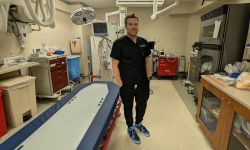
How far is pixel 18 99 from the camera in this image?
2.36 meters

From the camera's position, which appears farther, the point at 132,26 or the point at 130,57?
the point at 130,57

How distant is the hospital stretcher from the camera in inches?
42.0

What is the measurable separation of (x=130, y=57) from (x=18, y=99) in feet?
5.99

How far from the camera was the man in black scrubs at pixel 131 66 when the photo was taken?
1.78m

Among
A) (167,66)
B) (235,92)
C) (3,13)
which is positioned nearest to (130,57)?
(235,92)

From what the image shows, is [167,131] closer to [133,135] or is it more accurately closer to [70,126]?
[133,135]

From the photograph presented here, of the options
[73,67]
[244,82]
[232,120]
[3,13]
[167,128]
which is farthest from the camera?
[73,67]

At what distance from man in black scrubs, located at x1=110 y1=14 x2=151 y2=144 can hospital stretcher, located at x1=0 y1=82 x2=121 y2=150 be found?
0.64ft

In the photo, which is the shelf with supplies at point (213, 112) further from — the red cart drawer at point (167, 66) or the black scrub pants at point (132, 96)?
the red cart drawer at point (167, 66)

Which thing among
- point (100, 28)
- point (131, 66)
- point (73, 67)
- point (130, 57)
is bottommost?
point (73, 67)

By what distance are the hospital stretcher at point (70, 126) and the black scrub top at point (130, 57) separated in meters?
0.25

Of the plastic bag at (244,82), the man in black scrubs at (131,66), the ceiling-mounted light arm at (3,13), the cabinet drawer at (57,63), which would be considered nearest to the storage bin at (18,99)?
the cabinet drawer at (57,63)

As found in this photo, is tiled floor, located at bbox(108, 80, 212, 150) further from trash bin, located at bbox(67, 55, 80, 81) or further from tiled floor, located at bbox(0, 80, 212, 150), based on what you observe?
trash bin, located at bbox(67, 55, 80, 81)

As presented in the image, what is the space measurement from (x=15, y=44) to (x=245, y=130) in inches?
149
